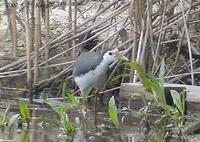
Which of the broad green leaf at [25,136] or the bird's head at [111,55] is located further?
the bird's head at [111,55]

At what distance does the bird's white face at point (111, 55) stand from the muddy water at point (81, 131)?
603 mm

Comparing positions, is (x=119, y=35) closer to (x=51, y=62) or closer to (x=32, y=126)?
(x=51, y=62)

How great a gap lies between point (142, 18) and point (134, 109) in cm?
97

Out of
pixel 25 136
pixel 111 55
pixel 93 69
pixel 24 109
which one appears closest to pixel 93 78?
pixel 93 69

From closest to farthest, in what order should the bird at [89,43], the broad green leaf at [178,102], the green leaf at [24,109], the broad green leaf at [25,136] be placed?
the broad green leaf at [178,102] → the broad green leaf at [25,136] → the green leaf at [24,109] → the bird at [89,43]

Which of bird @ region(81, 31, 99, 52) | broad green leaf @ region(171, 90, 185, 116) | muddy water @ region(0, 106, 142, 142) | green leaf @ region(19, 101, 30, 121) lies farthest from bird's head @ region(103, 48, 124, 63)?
broad green leaf @ region(171, 90, 185, 116)

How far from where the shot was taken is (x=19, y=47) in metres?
9.25

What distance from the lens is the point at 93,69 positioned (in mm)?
7477

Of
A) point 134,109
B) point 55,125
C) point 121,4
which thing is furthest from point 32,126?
point 121,4

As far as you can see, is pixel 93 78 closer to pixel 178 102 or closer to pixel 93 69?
pixel 93 69

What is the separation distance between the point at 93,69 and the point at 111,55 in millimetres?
239

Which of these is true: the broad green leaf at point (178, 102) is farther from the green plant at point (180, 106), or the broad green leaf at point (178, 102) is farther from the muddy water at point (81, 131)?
the muddy water at point (81, 131)

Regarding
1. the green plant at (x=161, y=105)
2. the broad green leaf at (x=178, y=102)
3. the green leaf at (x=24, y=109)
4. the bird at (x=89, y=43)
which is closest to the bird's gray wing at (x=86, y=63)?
the bird at (x=89, y=43)

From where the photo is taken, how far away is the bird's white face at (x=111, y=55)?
740 centimetres
